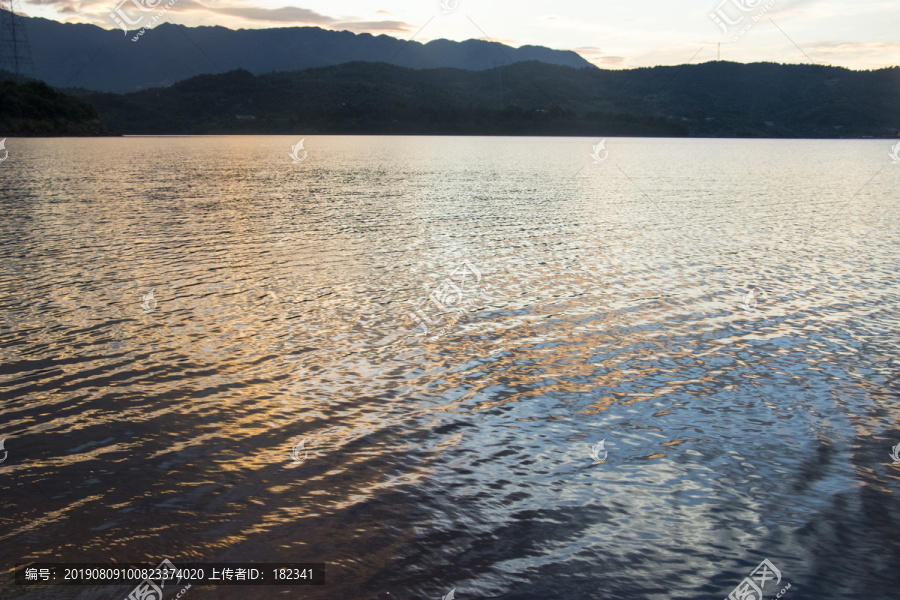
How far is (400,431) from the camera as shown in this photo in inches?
411

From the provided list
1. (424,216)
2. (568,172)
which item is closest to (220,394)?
(424,216)

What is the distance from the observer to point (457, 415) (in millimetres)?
11141

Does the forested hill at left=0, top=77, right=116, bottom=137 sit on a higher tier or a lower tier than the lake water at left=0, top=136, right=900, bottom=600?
higher

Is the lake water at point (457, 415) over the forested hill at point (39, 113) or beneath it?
beneath

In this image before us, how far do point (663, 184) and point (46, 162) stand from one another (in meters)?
68.2

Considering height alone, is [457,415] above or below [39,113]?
below

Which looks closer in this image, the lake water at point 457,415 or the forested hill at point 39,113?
the lake water at point 457,415

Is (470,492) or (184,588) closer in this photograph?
(184,588)

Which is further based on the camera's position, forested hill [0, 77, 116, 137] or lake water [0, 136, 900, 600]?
forested hill [0, 77, 116, 137]

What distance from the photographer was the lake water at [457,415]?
7352 millimetres

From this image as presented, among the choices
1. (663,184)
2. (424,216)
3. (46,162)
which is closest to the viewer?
(424,216)

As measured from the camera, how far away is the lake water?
24.1 feet

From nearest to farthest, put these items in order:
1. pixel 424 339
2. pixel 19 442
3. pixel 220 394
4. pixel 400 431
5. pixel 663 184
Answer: pixel 19 442 < pixel 400 431 < pixel 220 394 < pixel 424 339 < pixel 663 184

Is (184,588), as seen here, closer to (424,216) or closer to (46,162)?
(424,216)
